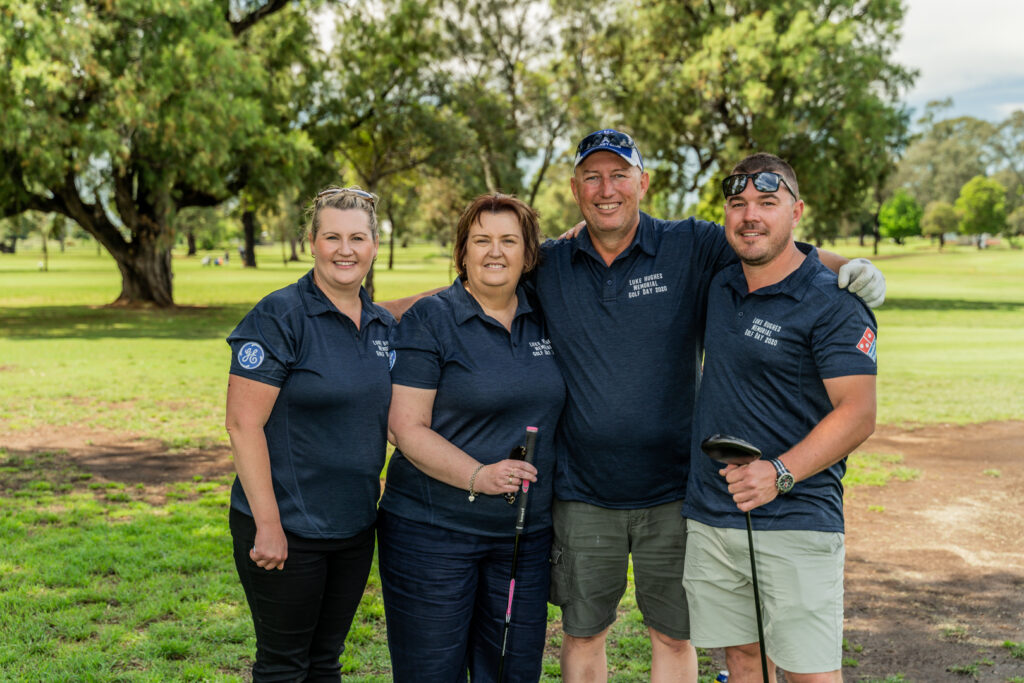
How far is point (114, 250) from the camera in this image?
27.5 metres

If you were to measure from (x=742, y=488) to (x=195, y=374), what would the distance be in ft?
44.0

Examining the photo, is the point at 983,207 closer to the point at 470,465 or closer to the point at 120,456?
the point at 120,456

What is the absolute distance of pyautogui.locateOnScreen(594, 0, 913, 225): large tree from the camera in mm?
31141

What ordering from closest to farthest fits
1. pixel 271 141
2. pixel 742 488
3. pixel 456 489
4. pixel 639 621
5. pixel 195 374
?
pixel 742 488, pixel 456 489, pixel 639 621, pixel 195 374, pixel 271 141

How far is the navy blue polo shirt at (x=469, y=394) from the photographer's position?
3.15 metres

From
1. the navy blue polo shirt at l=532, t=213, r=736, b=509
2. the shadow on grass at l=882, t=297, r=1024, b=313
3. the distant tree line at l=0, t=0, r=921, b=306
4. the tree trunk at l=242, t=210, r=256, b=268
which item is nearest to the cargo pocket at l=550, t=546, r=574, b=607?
the navy blue polo shirt at l=532, t=213, r=736, b=509

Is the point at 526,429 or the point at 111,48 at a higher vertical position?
the point at 111,48

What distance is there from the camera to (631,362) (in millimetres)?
3371

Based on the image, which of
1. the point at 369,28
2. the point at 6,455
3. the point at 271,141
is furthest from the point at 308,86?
the point at 6,455

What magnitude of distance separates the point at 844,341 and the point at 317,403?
187 centimetres

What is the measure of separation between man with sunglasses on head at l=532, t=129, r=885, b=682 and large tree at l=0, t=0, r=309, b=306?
1843 cm

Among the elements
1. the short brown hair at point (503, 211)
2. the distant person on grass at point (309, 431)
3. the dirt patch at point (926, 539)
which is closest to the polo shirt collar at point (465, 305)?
the short brown hair at point (503, 211)

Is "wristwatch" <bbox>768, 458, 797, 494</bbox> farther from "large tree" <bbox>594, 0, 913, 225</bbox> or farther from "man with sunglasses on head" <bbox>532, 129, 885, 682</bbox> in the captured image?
"large tree" <bbox>594, 0, 913, 225</bbox>

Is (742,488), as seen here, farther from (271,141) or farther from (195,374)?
(271,141)
